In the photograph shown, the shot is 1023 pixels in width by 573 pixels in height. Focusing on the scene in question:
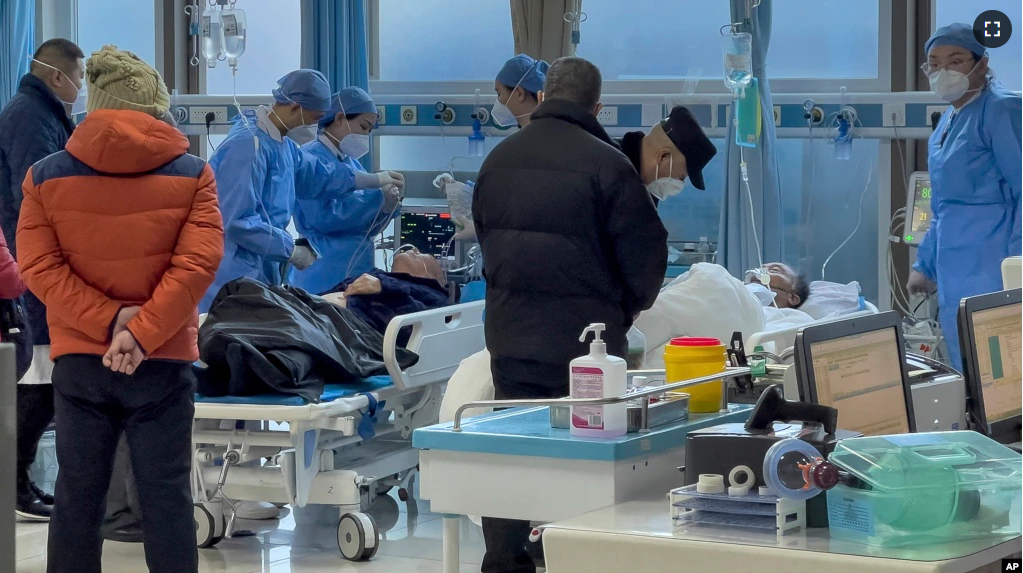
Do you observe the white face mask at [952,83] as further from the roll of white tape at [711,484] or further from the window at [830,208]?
the roll of white tape at [711,484]

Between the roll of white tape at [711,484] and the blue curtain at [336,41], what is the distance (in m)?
4.78

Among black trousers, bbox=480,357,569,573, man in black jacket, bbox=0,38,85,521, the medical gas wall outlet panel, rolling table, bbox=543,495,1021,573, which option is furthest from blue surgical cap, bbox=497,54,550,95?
rolling table, bbox=543,495,1021,573

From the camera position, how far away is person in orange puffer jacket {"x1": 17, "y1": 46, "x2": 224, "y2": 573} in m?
2.95

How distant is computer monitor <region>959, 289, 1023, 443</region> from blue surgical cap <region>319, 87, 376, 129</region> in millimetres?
3615

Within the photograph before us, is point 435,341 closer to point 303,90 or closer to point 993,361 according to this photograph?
point 303,90

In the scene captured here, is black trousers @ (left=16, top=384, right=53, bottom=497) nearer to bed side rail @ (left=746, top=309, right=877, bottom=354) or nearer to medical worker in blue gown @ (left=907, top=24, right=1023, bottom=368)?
bed side rail @ (left=746, top=309, right=877, bottom=354)

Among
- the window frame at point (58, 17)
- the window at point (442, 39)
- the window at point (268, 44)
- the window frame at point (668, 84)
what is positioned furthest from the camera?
the window frame at point (58, 17)

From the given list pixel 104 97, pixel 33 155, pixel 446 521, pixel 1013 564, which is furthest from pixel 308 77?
pixel 1013 564

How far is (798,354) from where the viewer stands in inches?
79.7

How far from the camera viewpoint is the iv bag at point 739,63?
16.6 feet

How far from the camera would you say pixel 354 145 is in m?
5.72

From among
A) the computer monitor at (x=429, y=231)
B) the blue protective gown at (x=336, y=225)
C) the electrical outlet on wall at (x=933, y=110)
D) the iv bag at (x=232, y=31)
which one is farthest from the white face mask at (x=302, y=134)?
the electrical outlet on wall at (x=933, y=110)

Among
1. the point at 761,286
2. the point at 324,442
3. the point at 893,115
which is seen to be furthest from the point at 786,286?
the point at 324,442

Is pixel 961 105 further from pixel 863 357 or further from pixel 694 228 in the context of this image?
pixel 863 357
